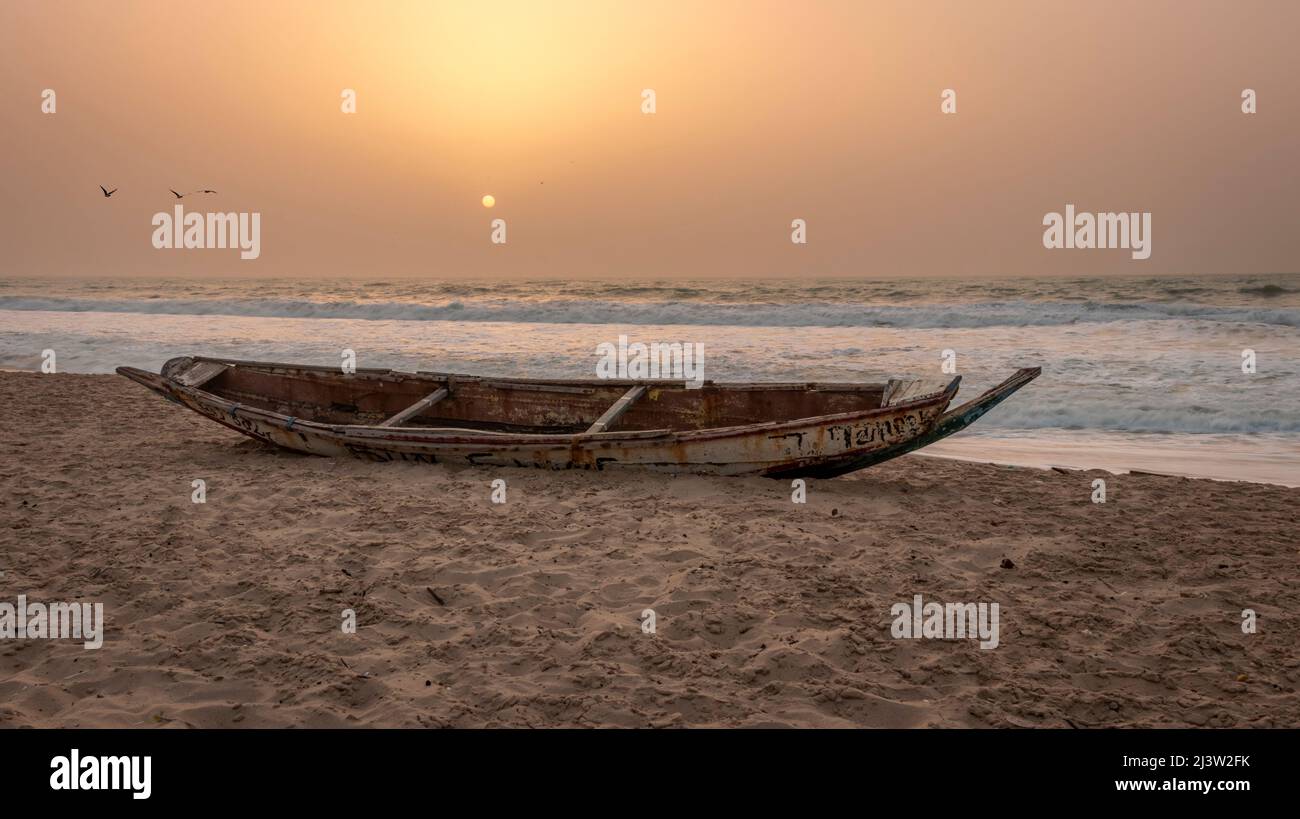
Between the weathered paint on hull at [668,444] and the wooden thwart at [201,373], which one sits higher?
the wooden thwart at [201,373]

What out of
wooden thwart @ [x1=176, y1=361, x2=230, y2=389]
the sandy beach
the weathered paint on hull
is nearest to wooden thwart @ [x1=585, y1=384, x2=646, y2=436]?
the weathered paint on hull

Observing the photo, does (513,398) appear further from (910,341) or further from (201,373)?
(910,341)

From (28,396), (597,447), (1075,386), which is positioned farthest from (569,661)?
(28,396)

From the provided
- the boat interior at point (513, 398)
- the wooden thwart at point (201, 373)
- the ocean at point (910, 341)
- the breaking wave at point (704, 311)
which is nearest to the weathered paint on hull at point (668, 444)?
the boat interior at point (513, 398)

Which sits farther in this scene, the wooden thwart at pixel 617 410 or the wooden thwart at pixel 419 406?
the wooden thwart at pixel 419 406

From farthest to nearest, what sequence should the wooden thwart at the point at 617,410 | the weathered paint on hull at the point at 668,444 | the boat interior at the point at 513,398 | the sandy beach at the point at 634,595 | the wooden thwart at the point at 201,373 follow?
the wooden thwart at the point at 201,373 → the boat interior at the point at 513,398 → the wooden thwart at the point at 617,410 → the weathered paint on hull at the point at 668,444 → the sandy beach at the point at 634,595

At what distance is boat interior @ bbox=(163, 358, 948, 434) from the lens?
24.2 ft

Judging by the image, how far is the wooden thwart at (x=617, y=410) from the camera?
6.92m

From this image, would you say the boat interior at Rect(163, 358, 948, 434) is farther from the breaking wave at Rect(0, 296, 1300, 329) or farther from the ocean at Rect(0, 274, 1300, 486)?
the breaking wave at Rect(0, 296, 1300, 329)

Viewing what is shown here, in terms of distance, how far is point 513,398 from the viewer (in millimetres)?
8180

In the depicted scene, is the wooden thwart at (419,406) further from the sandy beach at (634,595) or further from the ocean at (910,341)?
the ocean at (910,341)

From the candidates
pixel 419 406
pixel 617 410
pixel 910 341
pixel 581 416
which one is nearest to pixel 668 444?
pixel 617 410

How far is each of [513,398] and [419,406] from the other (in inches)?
34.3
